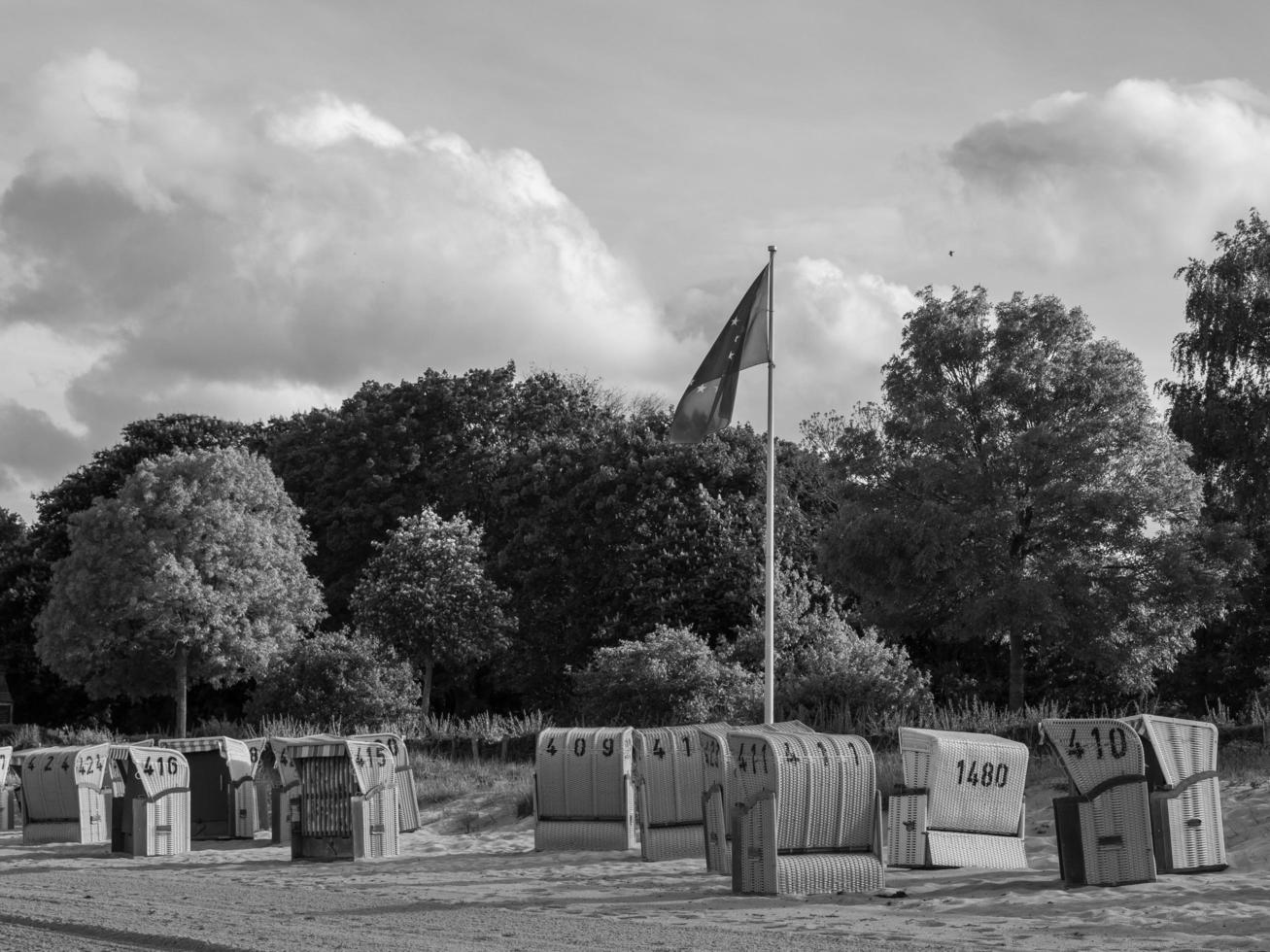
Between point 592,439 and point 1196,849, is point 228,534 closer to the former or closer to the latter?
point 592,439

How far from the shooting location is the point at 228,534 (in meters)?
51.6

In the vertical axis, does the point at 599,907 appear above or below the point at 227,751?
below

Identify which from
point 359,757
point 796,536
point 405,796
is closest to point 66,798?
point 405,796

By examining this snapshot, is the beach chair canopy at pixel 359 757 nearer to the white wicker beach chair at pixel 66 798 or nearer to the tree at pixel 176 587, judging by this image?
the white wicker beach chair at pixel 66 798

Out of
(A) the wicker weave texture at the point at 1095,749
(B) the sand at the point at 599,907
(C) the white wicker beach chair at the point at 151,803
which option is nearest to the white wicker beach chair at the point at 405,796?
(C) the white wicker beach chair at the point at 151,803

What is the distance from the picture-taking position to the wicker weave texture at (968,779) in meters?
16.9

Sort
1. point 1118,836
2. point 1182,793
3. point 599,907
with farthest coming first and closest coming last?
1. point 1182,793
2. point 1118,836
3. point 599,907

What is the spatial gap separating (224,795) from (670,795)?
8527 mm

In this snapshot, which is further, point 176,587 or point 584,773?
point 176,587

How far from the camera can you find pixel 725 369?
24312mm

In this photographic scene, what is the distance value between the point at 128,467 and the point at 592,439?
21613 millimetres

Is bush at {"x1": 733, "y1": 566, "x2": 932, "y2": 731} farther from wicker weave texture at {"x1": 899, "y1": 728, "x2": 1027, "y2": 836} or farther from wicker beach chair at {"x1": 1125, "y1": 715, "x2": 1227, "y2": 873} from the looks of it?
wicker beach chair at {"x1": 1125, "y1": 715, "x2": 1227, "y2": 873}

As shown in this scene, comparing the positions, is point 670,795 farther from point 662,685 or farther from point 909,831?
point 662,685

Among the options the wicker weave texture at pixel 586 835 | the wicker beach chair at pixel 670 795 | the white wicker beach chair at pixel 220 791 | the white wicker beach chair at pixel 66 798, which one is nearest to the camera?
the wicker beach chair at pixel 670 795
